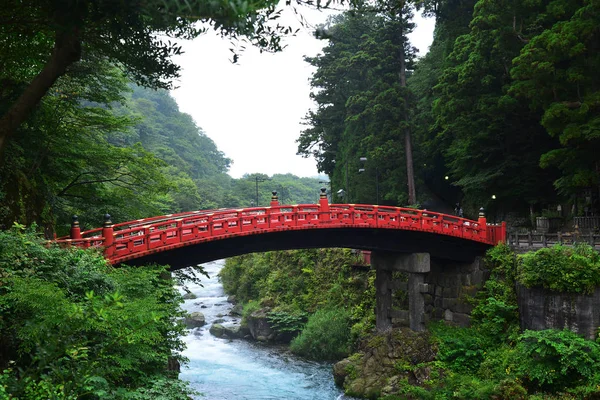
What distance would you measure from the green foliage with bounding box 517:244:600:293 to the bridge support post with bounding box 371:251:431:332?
5.54m

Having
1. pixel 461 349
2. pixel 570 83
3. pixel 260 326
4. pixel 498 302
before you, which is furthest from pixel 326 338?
pixel 570 83

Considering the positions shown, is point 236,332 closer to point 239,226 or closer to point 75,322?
point 239,226

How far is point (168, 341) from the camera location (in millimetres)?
15477

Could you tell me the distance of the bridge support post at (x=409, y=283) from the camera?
26406 mm

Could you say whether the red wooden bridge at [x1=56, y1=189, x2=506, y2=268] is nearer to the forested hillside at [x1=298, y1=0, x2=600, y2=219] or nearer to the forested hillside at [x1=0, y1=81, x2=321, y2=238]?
the forested hillside at [x1=0, y1=81, x2=321, y2=238]

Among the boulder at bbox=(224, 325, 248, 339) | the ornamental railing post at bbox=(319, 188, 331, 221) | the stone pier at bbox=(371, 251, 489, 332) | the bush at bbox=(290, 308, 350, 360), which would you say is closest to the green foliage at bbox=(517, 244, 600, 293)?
the stone pier at bbox=(371, 251, 489, 332)

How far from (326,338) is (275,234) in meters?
13.4

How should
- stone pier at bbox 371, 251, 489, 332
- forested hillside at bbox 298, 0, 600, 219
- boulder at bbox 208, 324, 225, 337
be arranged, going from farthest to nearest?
boulder at bbox 208, 324, 225, 337 → stone pier at bbox 371, 251, 489, 332 → forested hillside at bbox 298, 0, 600, 219

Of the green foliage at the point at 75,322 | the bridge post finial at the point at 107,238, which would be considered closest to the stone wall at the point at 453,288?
the green foliage at the point at 75,322

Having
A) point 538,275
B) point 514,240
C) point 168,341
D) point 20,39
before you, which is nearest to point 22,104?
point 20,39

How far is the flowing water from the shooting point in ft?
87.9

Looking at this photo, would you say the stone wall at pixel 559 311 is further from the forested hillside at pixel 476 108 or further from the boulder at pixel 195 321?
the boulder at pixel 195 321

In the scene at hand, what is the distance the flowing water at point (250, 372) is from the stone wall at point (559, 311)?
31.8ft

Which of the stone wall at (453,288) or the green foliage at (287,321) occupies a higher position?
the stone wall at (453,288)
